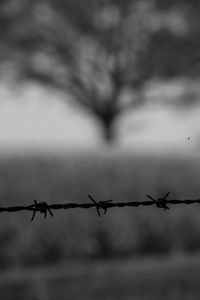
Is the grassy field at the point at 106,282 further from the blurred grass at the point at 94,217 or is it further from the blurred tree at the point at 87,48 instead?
the blurred tree at the point at 87,48

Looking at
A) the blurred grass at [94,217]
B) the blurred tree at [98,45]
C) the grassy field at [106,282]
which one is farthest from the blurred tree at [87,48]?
the grassy field at [106,282]

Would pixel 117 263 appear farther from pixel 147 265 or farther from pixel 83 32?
pixel 83 32

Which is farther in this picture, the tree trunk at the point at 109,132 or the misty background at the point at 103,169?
the tree trunk at the point at 109,132

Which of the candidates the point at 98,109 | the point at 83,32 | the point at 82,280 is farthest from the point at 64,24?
the point at 82,280

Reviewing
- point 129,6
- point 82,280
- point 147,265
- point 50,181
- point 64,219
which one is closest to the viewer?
point 82,280

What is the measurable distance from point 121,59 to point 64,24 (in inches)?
68.0

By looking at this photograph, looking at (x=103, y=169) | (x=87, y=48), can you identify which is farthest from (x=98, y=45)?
(x=103, y=169)

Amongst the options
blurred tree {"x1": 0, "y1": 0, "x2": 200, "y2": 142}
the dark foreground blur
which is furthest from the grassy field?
blurred tree {"x1": 0, "y1": 0, "x2": 200, "y2": 142}

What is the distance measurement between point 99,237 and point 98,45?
1281 centimetres

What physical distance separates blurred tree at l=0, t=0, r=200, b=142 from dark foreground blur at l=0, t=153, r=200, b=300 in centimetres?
927

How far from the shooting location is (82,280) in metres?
8.32

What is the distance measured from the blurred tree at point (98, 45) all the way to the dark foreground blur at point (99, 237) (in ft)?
30.4

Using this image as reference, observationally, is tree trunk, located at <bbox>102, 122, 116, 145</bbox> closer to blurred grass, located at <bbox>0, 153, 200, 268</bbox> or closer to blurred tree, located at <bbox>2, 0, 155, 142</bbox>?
blurred tree, located at <bbox>2, 0, 155, 142</bbox>

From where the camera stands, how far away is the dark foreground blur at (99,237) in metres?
8.25
